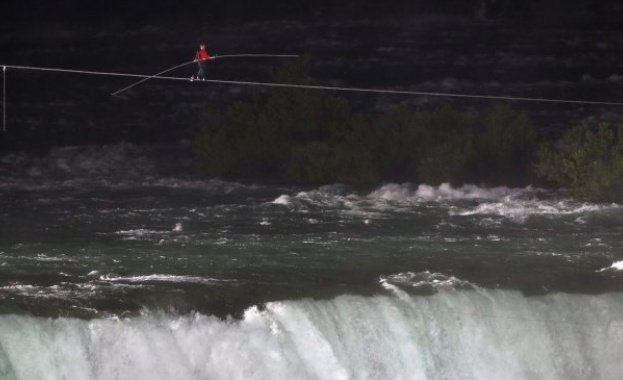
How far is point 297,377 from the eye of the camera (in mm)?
18609

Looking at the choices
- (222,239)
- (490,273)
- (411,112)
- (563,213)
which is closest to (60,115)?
(411,112)

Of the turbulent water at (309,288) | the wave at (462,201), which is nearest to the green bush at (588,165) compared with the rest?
the wave at (462,201)

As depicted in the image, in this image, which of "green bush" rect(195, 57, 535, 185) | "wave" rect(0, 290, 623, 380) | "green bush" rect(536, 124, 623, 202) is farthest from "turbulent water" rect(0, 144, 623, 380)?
"green bush" rect(195, 57, 535, 185)

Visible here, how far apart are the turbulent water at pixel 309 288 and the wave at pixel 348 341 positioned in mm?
20

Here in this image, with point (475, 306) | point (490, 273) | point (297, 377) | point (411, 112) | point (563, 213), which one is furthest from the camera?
point (411, 112)

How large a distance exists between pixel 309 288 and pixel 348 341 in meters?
1.71

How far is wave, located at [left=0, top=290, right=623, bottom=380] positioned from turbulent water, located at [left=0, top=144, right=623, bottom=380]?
0.07 ft

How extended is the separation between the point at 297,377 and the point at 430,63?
69.4ft

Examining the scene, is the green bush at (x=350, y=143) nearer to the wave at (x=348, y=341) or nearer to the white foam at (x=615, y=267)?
the white foam at (x=615, y=267)

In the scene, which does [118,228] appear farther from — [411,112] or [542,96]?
[542,96]

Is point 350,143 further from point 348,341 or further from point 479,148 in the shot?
point 348,341

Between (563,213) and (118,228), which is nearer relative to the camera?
(118,228)

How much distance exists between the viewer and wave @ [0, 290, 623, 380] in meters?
17.6

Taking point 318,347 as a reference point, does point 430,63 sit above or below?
above
